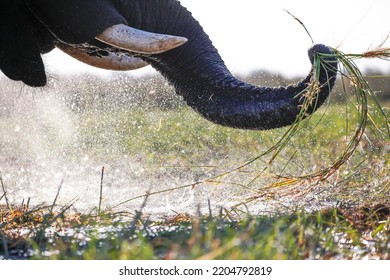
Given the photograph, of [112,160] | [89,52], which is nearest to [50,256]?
[89,52]

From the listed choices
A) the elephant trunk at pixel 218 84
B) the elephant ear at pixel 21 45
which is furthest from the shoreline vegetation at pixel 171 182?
the elephant ear at pixel 21 45

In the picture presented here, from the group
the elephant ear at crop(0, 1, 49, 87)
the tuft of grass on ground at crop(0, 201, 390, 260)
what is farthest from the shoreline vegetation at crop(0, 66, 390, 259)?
the elephant ear at crop(0, 1, 49, 87)

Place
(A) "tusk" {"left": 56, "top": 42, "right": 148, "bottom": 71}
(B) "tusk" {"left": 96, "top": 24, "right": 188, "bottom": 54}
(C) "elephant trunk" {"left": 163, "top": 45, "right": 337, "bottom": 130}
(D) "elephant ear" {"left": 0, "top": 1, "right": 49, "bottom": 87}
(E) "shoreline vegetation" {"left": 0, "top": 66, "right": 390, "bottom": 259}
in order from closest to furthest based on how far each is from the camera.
→ (E) "shoreline vegetation" {"left": 0, "top": 66, "right": 390, "bottom": 259} → (C) "elephant trunk" {"left": 163, "top": 45, "right": 337, "bottom": 130} → (B) "tusk" {"left": 96, "top": 24, "right": 188, "bottom": 54} → (D) "elephant ear" {"left": 0, "top": 1, "right": 49, "bottom": 87} → (A) "tusk" {"left": 56, "top": 42, "right": 148, "bottom": 71}

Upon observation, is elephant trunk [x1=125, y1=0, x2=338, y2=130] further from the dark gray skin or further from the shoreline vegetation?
the shoreline vegetation

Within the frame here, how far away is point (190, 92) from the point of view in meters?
3.98

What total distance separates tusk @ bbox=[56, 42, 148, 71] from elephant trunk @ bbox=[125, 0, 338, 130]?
12 centimetres

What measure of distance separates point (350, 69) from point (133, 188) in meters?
1.60

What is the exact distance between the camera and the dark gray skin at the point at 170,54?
3.64m

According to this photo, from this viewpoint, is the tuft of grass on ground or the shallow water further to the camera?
the shallow water

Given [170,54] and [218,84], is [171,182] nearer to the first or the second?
[170,54]

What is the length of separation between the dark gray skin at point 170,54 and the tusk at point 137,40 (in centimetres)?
4

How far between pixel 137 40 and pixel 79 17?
235mm

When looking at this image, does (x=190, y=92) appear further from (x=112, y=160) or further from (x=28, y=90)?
(x=112, y=160)

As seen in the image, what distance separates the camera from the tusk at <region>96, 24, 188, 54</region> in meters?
3.73
